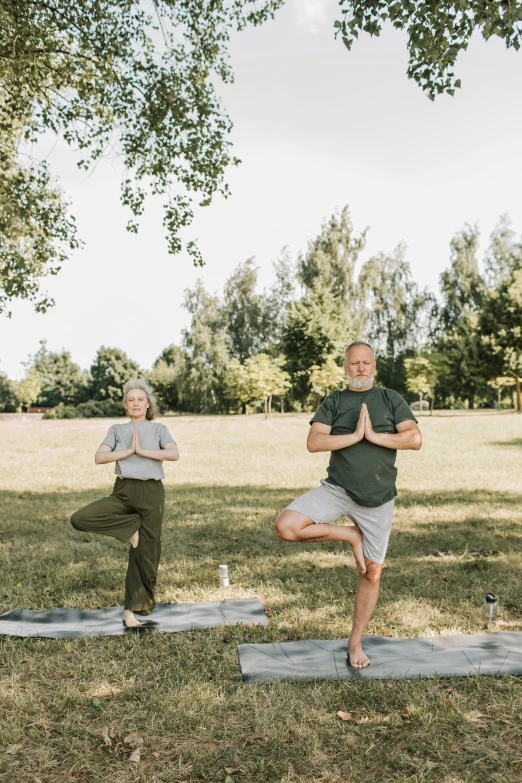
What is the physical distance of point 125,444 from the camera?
575 centimetres

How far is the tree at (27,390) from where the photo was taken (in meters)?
84.8

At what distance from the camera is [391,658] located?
4836 mm

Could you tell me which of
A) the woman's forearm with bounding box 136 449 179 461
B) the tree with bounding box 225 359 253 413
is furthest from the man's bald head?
the tree with bounding box 225 359 253 413

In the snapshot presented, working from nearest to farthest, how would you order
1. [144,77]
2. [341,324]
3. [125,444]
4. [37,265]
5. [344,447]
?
1. [344,447]
2. [125,444]
3. [144,77]
4. [37,265]
5. [341,324]

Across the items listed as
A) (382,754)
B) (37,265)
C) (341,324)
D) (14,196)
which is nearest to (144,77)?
(14,196)

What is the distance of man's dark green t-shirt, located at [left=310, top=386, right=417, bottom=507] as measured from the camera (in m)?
4.51

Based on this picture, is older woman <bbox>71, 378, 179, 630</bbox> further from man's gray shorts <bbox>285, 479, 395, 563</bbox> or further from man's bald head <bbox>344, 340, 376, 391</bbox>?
man's bald head <bbox>344, 340, 376, 391</bbox>

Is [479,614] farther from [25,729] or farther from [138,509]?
[25,729]

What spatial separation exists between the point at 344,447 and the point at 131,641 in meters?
2.49

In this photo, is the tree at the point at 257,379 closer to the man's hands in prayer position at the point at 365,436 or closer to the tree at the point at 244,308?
the tree at the point at 244,308

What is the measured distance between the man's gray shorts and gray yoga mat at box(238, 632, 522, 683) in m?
0.82

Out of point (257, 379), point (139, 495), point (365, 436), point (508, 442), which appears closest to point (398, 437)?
point (365, 436)

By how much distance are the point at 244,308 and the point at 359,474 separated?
159 ft

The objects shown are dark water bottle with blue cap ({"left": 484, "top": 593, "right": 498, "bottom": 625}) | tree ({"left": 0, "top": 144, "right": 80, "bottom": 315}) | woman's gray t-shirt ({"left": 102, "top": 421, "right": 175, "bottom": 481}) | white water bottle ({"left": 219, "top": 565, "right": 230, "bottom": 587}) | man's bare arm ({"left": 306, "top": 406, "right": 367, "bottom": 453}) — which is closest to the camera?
man's bare arm ({"left": 306, "top": 406, "right": 367, "bottom": 453})
